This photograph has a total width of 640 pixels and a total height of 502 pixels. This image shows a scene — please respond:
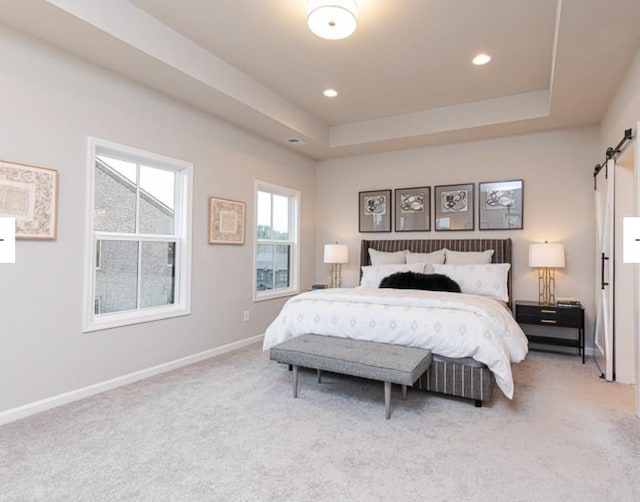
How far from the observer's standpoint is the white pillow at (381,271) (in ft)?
15.3

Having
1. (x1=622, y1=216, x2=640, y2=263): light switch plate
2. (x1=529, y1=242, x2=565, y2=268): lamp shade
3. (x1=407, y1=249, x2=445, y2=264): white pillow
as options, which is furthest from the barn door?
(x1=622, y1=216, x2=640, y2=263): light switch plate

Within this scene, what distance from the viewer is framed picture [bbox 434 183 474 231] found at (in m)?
5.03

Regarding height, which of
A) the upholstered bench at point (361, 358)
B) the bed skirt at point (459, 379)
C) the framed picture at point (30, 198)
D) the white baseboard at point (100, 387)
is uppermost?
the framed picture at point (30, 198)

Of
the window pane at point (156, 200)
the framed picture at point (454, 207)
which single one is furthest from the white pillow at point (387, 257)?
the window pane at point (156, 200)

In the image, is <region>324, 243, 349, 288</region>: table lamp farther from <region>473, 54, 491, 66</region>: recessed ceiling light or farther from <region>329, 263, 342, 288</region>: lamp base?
<region>473, 54, 491, 66</region>: recessed ceiling light

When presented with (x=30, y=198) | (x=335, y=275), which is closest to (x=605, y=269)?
(x=335, y=275)

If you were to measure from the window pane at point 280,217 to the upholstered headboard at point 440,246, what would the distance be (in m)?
1.16

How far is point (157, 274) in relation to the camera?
3734 mm

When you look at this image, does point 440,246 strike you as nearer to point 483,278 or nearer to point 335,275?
point 483,278

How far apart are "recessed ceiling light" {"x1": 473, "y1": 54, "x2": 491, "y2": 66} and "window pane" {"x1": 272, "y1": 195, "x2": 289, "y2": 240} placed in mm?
2934

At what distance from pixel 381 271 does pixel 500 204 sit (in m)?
1.74

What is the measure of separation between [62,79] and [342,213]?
12.7ft

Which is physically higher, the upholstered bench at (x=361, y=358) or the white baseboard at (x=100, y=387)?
→ the upholstered bench at (x=361, y=358)

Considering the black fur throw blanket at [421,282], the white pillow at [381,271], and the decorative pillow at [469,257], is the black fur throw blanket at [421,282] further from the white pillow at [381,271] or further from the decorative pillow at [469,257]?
the decorative pillow at [469,257]
